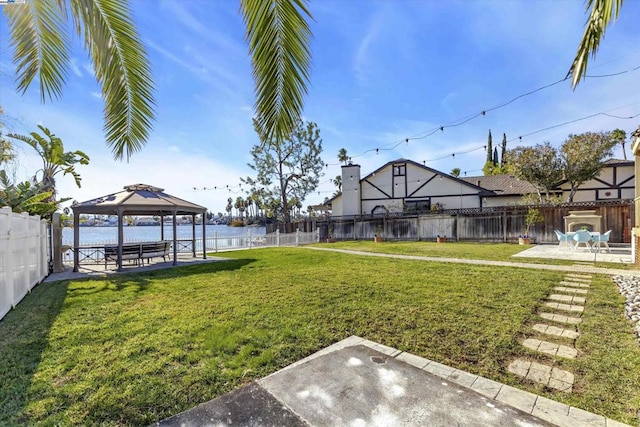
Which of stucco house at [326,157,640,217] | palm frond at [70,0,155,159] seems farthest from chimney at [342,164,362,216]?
palm frond at [70,0,155,159]

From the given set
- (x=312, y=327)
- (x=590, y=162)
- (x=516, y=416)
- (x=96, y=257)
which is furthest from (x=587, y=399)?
(x=590, y=162)

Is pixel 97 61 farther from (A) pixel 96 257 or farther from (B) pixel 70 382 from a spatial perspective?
(A) pixel 96 257

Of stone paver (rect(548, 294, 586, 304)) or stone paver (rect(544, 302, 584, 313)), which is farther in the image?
stone paver (rect(548, 294, 586, 304))

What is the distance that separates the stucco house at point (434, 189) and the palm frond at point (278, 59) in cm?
2093

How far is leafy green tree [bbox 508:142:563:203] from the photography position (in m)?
17.5

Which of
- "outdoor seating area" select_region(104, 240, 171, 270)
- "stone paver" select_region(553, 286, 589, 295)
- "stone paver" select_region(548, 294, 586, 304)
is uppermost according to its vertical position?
"outdoor seating area" select_region(104, 240, 171, 270)

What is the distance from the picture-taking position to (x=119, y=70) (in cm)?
332

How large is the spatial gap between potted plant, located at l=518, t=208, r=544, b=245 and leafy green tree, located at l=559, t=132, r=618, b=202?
17.0 ft

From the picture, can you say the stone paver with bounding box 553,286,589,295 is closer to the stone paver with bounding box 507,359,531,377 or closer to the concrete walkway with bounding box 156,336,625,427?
the stone paver with bounding box 507,359,531,377

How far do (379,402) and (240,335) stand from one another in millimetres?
1965

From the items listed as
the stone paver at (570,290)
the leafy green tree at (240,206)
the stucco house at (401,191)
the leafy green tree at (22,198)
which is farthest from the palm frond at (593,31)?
the leafy green tree at (240,206)

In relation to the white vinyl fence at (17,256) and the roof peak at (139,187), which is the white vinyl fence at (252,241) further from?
the white vinyl fence at (17,256)

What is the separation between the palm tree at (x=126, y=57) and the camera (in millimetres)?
2359

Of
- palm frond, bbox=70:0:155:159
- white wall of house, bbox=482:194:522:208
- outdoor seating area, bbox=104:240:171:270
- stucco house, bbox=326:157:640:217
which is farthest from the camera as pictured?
white wall of house, bbox=482:194:522:208
